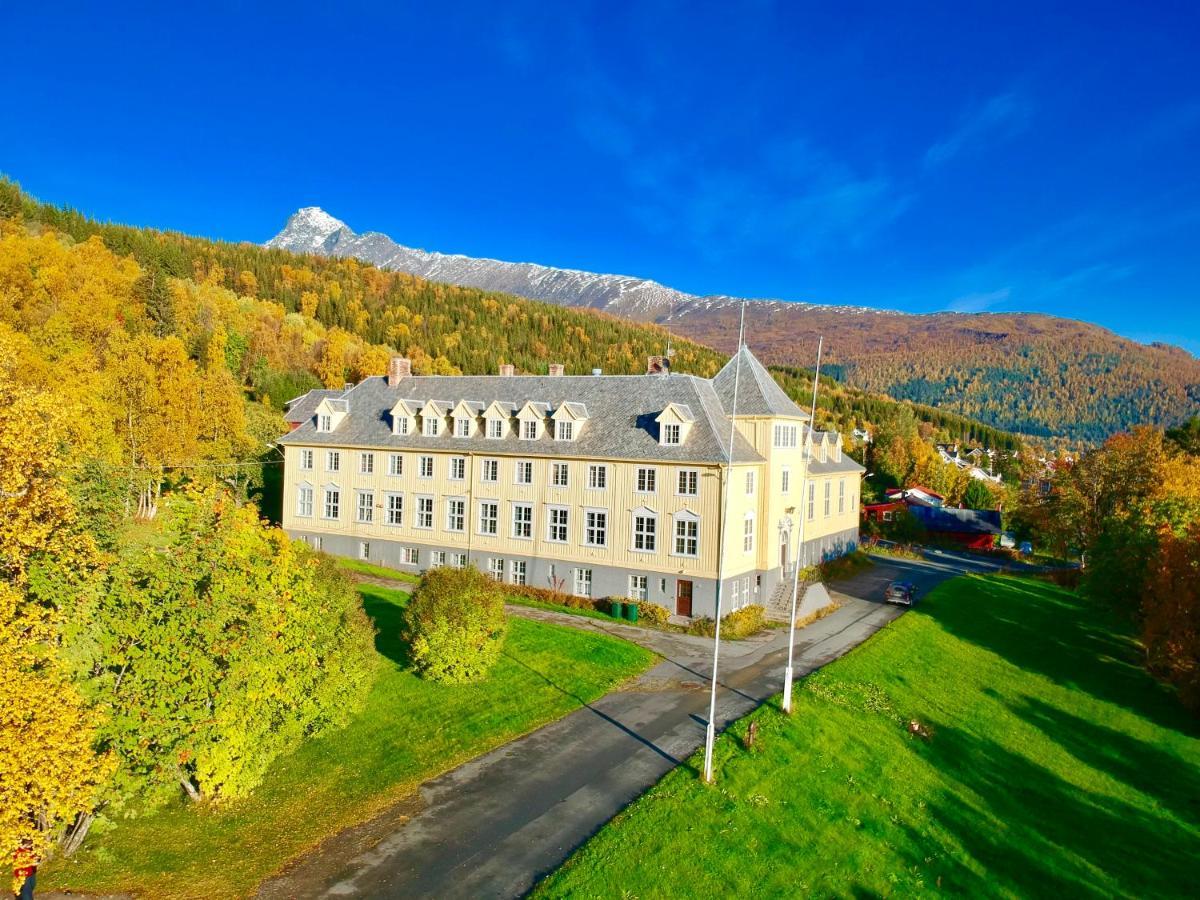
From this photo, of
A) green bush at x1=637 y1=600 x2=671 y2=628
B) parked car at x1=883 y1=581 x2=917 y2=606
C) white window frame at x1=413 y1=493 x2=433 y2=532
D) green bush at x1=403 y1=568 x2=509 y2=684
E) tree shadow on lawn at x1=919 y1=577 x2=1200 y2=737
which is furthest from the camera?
white window frame at x1=413 y1=493 x2=433 y2=532

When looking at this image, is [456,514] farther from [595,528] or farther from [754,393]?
[754,393]

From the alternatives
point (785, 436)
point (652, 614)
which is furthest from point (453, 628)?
point (785, 436)

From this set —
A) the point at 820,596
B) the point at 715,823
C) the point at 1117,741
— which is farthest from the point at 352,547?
the point at 1117,741

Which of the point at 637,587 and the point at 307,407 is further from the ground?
the point at 307,407

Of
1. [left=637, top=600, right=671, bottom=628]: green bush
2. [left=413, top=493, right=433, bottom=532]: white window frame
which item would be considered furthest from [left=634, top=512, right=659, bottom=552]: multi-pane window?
[left=413, top=493, right=433, bottom=532]: white window frame

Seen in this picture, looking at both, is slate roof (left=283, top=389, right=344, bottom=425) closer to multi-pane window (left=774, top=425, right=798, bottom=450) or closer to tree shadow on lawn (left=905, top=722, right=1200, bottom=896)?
multi-pane window (left=774, top=425, right=798, bottom=450)

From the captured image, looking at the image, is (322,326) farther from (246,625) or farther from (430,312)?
(246,625)
